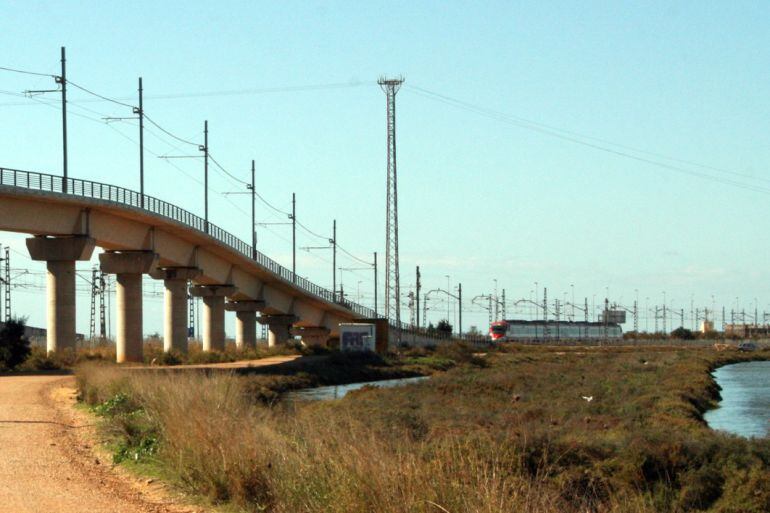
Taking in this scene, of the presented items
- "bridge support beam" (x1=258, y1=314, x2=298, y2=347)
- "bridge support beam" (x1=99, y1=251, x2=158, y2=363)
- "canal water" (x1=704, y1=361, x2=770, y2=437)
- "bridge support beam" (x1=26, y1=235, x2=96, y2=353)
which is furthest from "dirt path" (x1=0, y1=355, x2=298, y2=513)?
"bridge support beam" (x1=258, y1=314, x2=298, y2=347)

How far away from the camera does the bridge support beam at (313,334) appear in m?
109

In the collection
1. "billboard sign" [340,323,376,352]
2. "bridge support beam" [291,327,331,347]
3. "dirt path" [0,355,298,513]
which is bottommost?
"bridge support beam" [291,327,331,347]

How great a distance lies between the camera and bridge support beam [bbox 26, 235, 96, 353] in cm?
5262

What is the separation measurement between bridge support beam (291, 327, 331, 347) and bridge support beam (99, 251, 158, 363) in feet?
155

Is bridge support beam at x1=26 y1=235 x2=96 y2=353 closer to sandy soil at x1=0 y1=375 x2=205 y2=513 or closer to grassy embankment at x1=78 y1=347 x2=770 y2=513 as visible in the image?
grassy embankment at x1=78 y1=347 x2=770 y2=513

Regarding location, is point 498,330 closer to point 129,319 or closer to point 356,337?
point 356,337

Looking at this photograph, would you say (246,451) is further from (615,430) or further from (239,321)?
(239,321)

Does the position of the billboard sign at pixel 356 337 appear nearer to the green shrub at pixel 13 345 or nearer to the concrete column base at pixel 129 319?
the concrete column base at pixel 129 319

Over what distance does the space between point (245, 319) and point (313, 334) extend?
20.7m

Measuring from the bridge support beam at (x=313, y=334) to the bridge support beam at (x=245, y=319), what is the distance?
683 inches

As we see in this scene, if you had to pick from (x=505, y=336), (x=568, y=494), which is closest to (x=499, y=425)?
(x=568, y=494)

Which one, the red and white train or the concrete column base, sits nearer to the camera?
the concrete column base

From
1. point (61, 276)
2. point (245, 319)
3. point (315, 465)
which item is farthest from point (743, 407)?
point (245, 319)

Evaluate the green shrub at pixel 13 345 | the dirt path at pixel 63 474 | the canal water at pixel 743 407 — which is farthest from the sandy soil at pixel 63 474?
the green shrub at pixel 13 345
